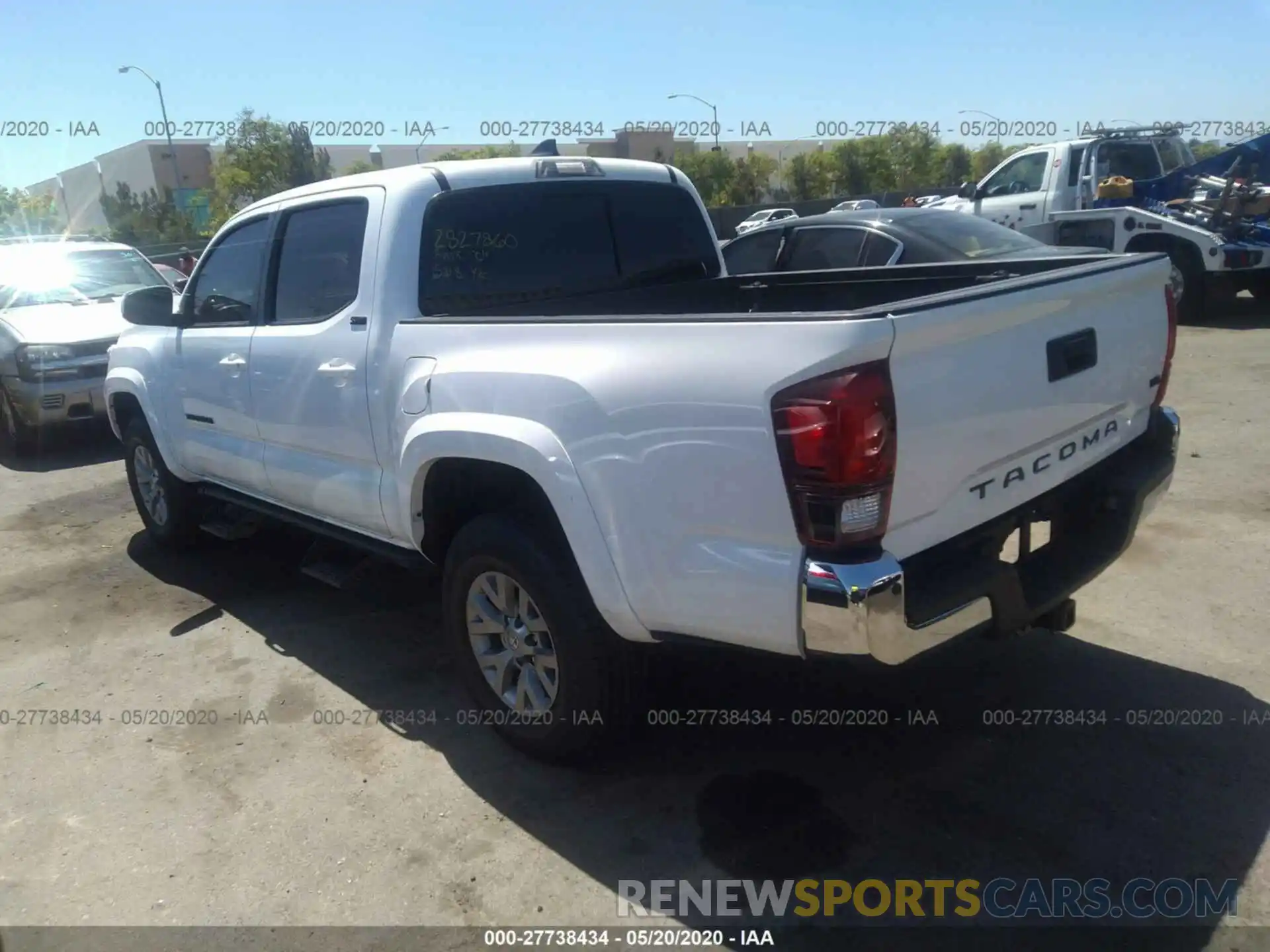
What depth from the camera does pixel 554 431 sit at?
2961 millimetres

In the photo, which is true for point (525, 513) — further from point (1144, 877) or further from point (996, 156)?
point (996, 156)

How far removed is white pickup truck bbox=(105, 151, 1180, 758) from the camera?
8.01 ft

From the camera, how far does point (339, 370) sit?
12.8 feet

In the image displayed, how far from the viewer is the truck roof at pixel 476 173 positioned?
3.85 metres

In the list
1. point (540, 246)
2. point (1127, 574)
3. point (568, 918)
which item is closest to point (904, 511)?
point (568, 918)

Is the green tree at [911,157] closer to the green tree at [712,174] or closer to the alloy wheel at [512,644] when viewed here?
the green tree at [712,174]

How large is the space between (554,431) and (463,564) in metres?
0.78

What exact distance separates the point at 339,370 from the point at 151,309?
6.30 ft

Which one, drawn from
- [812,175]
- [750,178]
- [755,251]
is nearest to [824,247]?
[755,251]

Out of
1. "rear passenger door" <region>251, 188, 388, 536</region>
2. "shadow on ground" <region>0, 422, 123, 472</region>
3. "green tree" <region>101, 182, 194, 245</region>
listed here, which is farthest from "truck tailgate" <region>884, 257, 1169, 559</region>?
"green tree" <region>101, 182, 194, 245</region>

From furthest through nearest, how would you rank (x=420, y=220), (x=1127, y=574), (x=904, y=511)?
(x=1127, y=574)
(x=420, y=220)
(x=904, y=511)

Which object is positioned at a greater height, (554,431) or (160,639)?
(554,431)

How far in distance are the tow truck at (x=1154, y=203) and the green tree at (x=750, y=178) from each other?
44.8 meters

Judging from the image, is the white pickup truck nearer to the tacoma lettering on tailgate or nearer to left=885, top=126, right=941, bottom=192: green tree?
the tacoma lettering on tailgate
